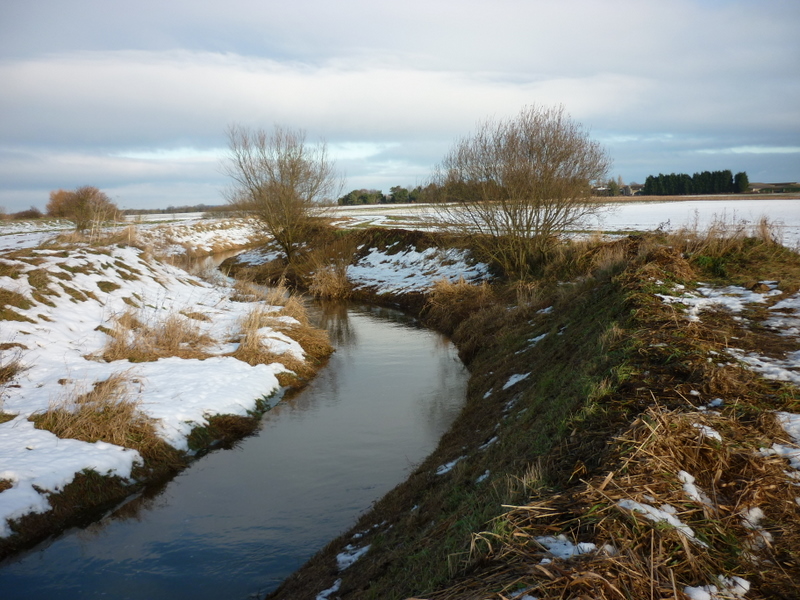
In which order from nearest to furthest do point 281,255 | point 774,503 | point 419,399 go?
point 774,503 → point 419,399 → point 281,255

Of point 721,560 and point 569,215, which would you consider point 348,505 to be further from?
point 569,215

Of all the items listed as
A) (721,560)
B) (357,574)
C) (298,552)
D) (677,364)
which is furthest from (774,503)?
(298,552)

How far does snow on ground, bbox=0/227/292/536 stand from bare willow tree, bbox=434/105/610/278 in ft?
25.2

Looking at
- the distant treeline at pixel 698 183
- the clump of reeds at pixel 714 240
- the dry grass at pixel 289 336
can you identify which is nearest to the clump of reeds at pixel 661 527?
the clump of reeds at pixel 714 240

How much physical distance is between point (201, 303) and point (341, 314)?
601 cm

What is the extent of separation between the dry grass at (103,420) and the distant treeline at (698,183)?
5797cm

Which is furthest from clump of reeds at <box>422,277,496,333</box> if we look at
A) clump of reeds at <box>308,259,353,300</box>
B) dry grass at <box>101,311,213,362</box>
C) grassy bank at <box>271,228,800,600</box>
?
grassy bank at <box>271,228,800,600</box>

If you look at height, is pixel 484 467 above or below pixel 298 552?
above

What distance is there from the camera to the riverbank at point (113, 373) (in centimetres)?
714

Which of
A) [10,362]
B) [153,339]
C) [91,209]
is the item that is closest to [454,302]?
[153,339]

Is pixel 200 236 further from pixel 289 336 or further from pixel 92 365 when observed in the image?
pixel 92 365

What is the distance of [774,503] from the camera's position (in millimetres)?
2908

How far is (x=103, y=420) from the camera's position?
A: 8.17 meters

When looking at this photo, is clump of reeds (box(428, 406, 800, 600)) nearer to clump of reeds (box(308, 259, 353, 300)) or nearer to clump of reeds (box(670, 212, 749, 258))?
clump of reeds (box(670, 212, 749, 258))
